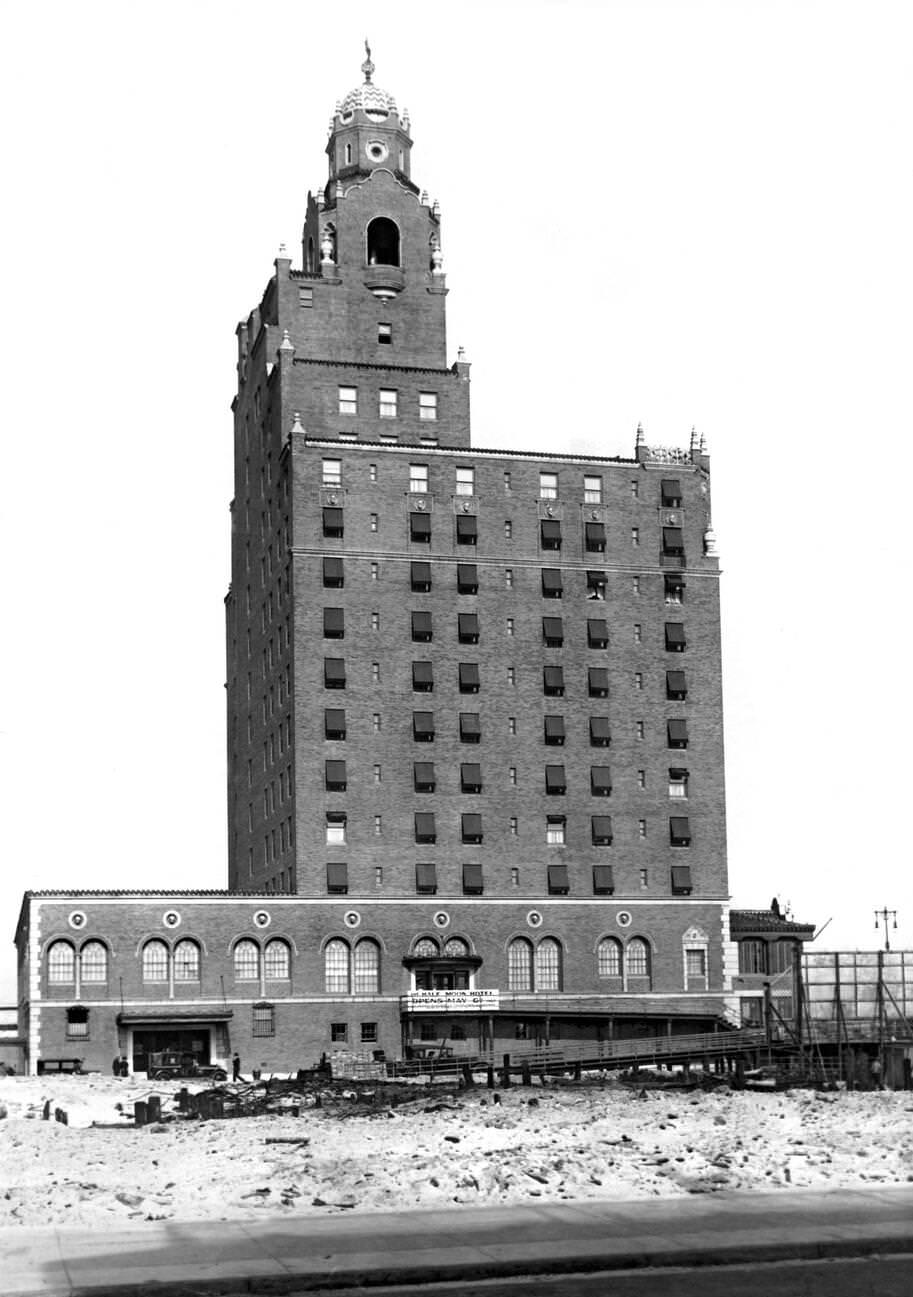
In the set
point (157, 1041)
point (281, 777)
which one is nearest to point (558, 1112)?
point (157, 1041)

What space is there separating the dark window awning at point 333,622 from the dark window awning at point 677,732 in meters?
23.1

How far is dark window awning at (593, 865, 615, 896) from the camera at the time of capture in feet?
399

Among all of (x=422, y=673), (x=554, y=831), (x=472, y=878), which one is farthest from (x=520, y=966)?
(x=422, y=673)

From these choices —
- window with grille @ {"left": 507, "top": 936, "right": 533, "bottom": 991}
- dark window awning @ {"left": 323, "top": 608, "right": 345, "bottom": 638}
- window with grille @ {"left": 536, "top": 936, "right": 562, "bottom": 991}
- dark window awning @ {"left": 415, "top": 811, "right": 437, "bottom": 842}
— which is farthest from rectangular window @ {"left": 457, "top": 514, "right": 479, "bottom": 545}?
window with grille @ {"left": 536, "top": 936, "right": 562, "bottom": 991}

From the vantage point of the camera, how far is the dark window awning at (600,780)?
405 ft

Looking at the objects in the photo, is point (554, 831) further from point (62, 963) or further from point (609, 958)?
point (62, 963)

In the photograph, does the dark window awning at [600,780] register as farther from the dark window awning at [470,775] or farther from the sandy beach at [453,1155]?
the sandy beach at [453,1155]

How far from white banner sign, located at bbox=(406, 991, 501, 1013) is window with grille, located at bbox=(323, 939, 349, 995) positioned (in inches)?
162

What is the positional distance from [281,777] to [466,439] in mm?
26884

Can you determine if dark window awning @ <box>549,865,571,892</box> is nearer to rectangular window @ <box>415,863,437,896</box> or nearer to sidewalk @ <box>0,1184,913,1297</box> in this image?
rectangular window @ <box>415,863,437,896</box>

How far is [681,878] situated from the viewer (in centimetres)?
12319

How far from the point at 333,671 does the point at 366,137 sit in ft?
138

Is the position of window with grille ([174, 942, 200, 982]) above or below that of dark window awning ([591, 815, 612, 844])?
below

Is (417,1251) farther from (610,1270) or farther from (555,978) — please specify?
(555,978)
